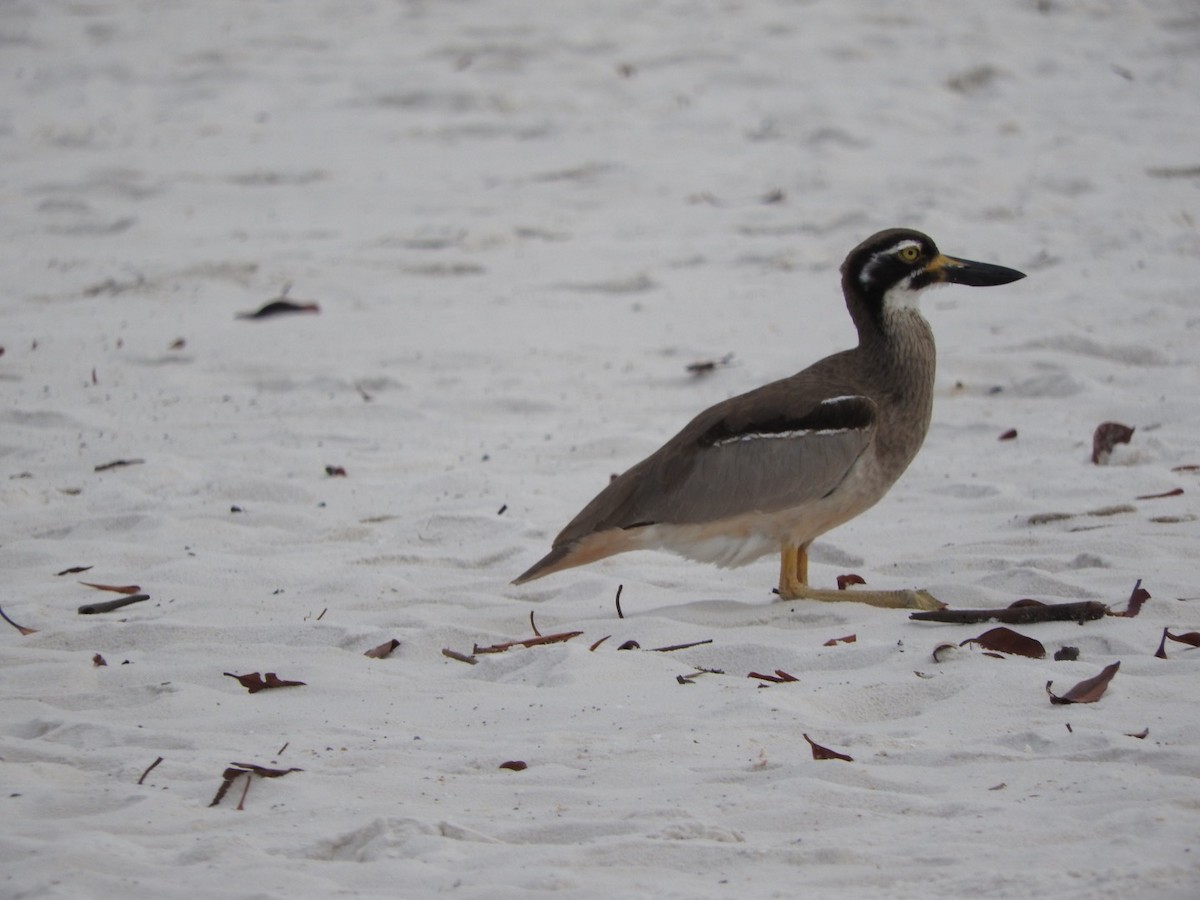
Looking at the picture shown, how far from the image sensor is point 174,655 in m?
4.73

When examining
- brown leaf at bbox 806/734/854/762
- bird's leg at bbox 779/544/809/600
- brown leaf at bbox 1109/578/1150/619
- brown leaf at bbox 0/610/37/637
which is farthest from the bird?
brown leaf at bbox 0/610/37/637

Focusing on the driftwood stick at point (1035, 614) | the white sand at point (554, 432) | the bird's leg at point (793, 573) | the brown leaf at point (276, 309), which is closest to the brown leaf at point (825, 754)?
the white sand at point (554, 432)

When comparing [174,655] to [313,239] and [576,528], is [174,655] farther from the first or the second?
[313,239]

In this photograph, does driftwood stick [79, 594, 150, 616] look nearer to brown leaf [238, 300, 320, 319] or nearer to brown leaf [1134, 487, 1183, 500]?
brown leaf [1134, 487, 1183, 500]

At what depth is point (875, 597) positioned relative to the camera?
5117 millimetres

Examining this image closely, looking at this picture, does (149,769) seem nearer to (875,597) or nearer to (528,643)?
(528,643)

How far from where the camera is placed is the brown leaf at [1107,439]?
21.3ft

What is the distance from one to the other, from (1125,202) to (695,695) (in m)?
6.71

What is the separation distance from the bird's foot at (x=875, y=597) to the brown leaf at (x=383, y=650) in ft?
4.32

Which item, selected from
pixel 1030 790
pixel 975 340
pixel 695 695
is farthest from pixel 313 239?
pixel 1030 790

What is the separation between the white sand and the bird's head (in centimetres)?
88

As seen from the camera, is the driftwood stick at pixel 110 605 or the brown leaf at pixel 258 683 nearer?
the brown leaf at pixel 258 683

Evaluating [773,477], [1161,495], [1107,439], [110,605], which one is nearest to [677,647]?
[773,477]

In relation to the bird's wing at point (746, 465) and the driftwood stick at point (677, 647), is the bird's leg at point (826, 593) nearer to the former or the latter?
the bird's wing at point (746, 465)
